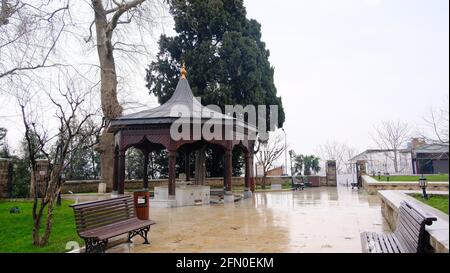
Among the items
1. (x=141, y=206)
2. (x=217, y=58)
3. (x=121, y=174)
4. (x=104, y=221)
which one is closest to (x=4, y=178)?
(x=121, y=174)

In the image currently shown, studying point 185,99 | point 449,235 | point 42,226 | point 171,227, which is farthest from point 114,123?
point 449,235

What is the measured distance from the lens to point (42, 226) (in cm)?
771

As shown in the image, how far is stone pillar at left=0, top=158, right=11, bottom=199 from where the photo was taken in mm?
13719

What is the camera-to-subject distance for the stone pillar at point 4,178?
1372 centimetres

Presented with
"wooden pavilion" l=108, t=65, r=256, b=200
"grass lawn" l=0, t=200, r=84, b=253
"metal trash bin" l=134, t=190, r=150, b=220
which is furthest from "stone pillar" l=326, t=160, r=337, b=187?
"grass lawn" l=0, t=200, r=84, b=253

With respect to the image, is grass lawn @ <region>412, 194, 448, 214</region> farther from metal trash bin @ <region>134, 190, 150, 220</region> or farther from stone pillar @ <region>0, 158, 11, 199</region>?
stone pillar @ <region>0, 158, 11, 199</region>

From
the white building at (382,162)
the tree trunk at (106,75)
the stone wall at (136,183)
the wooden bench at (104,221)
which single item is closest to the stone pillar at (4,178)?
the stone wall at (136,183)

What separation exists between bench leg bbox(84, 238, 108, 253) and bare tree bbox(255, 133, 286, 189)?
20.9 m

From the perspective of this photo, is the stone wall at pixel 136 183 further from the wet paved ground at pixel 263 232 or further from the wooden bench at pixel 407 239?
the wooden bench at pixel 407 239

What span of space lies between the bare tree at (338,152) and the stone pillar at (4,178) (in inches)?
1693
